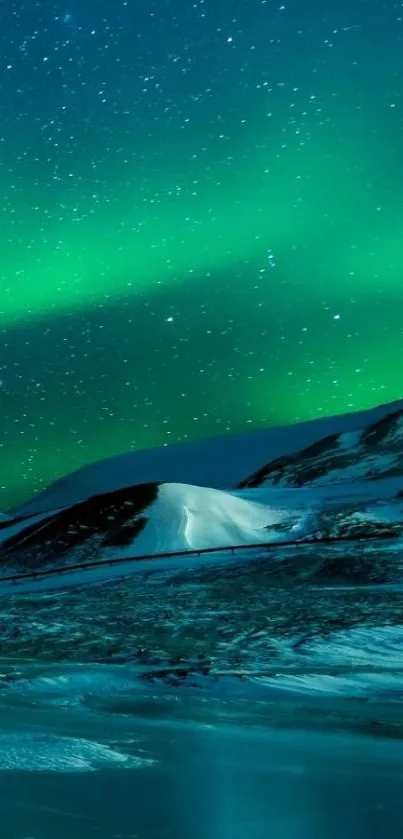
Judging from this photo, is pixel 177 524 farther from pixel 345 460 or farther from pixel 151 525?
pixel 345 460

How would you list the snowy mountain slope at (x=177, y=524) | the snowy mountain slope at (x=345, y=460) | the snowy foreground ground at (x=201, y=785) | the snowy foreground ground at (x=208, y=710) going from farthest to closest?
1. the snowy mountain slope at (x=345, y=460)
2. the snowy mountain slope at (x=177, y=524)
3. the snowy foreground ground at (x=208, y=710)
4. the snowy foreground ground at (x=201, y=785)

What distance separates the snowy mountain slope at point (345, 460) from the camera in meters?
150

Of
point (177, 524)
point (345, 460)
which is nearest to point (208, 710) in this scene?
point (177, 524)

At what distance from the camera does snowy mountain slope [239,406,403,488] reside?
494ft

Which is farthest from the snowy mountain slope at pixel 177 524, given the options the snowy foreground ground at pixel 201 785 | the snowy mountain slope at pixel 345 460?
the snowy mountain slope at pixel 345 460

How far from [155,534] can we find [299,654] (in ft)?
172

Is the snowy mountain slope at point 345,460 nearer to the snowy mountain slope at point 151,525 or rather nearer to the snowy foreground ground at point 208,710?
the snowy mountain slope at point 151,525

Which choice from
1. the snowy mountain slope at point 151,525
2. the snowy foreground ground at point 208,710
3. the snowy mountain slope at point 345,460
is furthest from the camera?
the snowy mountain slope at point 345,460

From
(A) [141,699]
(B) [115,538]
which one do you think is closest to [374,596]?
(A) [141,699]

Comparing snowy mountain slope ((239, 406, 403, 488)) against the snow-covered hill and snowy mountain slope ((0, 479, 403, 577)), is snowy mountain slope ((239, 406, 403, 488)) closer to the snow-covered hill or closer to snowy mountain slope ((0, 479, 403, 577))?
the snow-covered hill

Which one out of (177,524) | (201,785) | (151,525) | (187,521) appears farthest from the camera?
(151,525)

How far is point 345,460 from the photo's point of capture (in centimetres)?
17100

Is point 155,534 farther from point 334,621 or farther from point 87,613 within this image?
point 334,621

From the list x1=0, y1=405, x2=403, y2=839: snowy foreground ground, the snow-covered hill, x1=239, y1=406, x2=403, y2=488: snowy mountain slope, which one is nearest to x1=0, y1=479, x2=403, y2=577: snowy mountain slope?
the snow-covered hill
